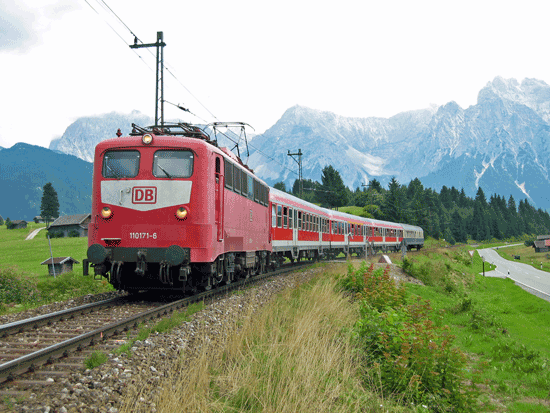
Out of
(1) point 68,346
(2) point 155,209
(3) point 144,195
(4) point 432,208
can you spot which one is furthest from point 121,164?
(4) point 432,208

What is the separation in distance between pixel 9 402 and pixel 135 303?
6166mm

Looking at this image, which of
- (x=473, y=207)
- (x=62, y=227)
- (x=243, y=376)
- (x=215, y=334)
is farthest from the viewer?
(x=473, y=207)

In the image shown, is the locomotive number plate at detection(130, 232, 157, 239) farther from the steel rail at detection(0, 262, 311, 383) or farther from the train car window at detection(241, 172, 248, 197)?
Answer: the train car window at detection(241, 172, 248, 197)

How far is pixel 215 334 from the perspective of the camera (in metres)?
7.39

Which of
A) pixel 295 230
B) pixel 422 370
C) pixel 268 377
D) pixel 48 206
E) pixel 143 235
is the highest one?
pixel 48 206

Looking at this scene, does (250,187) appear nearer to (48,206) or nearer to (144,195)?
(144,195)

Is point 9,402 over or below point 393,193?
below

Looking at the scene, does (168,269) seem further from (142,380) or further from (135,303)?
(142,380)

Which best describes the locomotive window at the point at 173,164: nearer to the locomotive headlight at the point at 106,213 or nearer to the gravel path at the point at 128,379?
the locomotive headlight at the point at 106,213

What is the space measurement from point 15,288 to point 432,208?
441 feet

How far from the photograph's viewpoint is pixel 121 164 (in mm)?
10133

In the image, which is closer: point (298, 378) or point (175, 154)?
point (298, 378)

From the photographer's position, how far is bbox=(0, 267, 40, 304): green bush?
13.5 metres

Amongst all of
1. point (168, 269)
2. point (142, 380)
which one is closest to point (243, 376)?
point (142, 380)
